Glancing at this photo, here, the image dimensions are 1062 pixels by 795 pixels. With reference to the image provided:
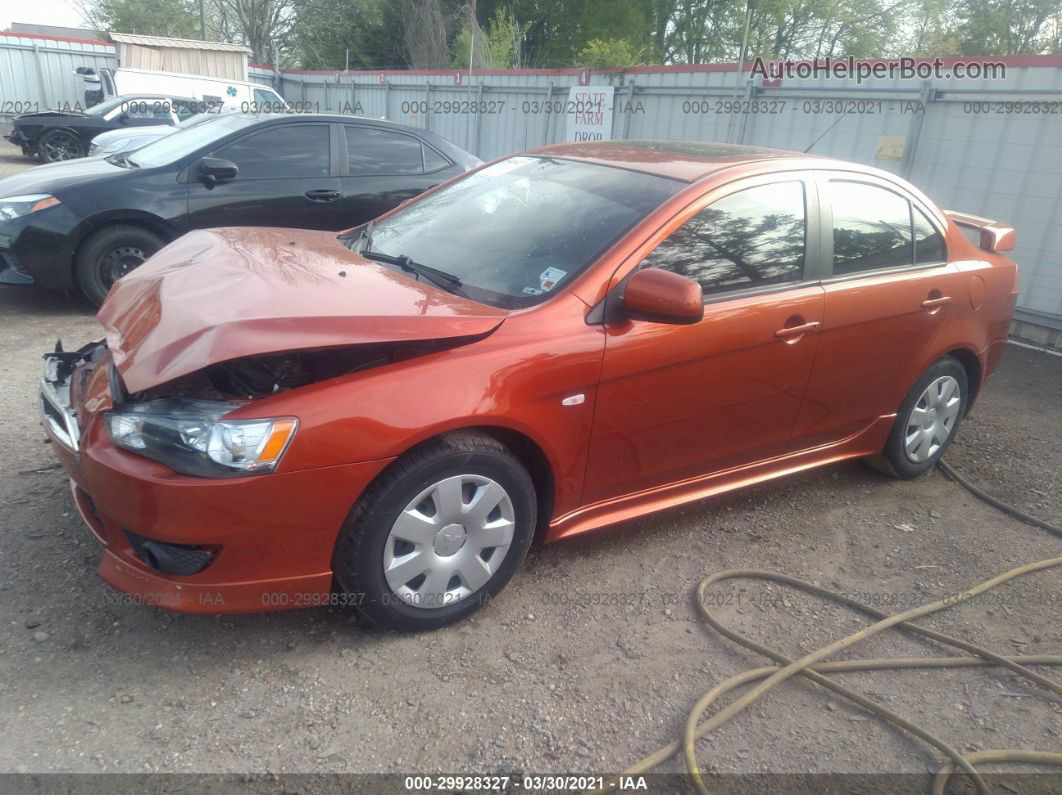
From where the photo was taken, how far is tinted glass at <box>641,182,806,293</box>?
3094 millimetres

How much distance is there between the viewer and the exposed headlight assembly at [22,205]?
5.50 m

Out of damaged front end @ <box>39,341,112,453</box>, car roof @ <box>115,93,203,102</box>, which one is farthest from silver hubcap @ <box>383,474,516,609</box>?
car roof @ <box>115,93,203,102</box>

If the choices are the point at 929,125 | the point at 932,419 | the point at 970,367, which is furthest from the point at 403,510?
the point at 929,125

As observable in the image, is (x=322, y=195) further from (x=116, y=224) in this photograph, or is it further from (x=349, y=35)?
(x=349, y=35)

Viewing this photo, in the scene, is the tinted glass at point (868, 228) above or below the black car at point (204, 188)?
above

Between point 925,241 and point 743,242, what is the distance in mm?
1237

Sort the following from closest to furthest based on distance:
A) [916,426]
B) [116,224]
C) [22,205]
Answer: [916,426] → [22,205] → [116,224]

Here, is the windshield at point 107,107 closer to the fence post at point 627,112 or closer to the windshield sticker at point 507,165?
the fence post at point 627,112

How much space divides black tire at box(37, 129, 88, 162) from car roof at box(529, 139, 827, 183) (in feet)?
47.0

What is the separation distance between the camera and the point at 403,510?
2547 mm

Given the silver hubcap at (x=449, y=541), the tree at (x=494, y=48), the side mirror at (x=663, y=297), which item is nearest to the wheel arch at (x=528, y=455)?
the silver hubcap at (x=449, y=541)

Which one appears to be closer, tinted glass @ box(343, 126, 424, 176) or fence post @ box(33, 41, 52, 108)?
tinted glass @ box(343, 126, 424, 176)

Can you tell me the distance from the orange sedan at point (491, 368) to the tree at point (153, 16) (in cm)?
4060

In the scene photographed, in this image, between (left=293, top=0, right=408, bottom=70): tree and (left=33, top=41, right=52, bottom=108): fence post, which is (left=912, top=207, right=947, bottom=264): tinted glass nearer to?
(left=33, top=41, right=52, bottom=108): fence post
